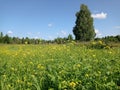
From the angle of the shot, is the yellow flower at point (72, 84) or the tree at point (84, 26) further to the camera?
the tree at point (84, 26)

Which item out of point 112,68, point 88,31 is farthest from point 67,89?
point 88,31

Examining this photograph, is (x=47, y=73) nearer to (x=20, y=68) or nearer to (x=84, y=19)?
(x=20, y=68)

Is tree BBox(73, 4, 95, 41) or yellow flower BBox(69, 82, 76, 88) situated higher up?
tree BBox(73, 4, 95, 41)

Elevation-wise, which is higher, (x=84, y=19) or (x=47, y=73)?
(x=84, y=19)

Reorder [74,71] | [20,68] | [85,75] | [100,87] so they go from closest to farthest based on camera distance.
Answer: [100,87], [85,75], [74,71], [20,68]

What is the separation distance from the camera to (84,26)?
43188mm

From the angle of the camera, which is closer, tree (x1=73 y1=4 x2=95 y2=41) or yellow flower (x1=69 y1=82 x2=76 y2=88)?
yellow flower (x1=69 y1=82 x2=76 y2=88)

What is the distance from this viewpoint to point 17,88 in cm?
507

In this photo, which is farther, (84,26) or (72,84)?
(84,26)

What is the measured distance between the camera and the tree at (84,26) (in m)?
42.9

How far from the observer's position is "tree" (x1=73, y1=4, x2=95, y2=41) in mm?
42906

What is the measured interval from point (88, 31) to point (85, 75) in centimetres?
3843

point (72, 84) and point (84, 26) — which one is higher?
point (84, 26)

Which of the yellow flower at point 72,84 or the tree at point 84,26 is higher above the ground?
the tree at point 84,26
